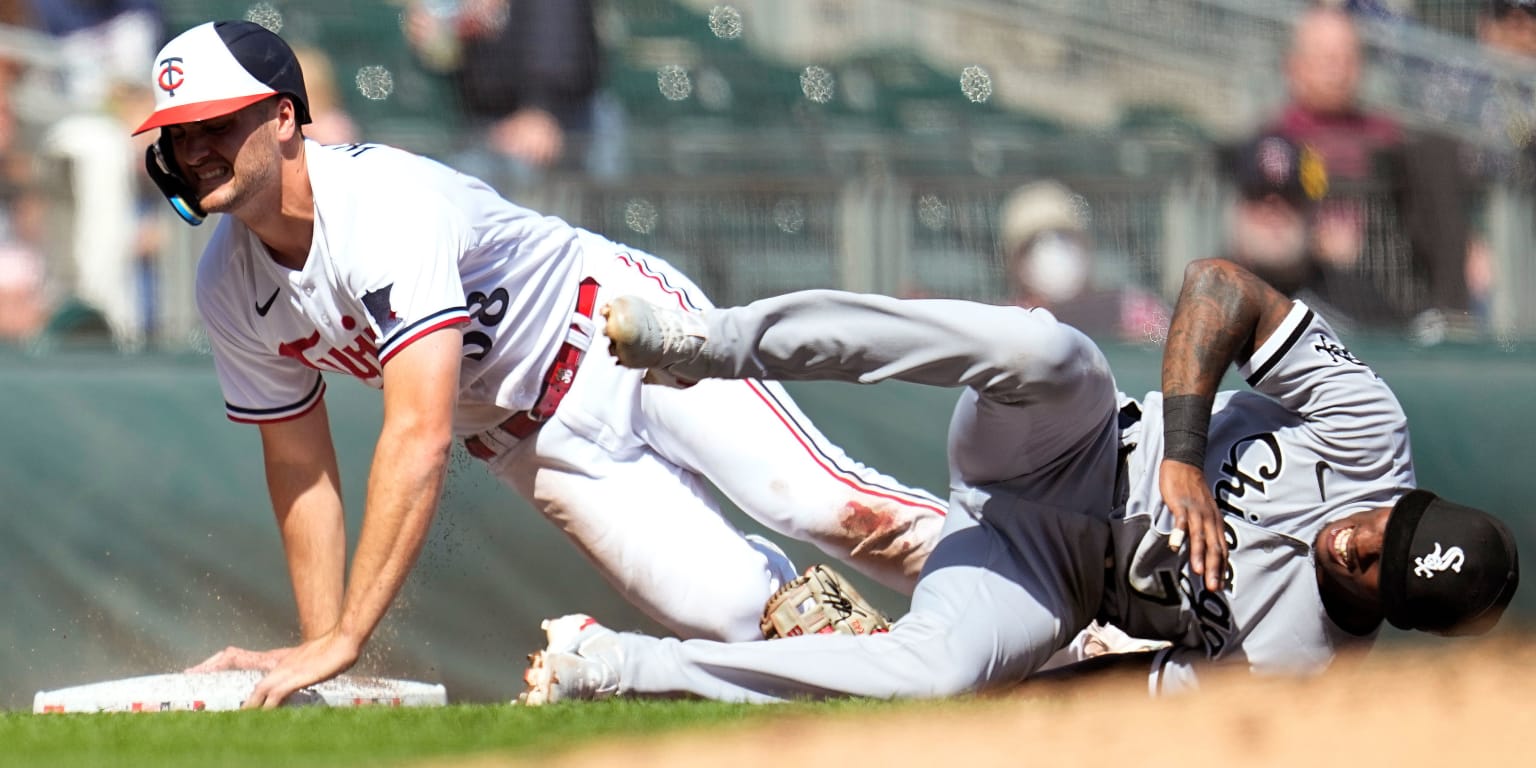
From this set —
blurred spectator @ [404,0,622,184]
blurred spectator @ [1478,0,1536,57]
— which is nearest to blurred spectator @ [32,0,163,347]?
blurred spectator @ [404,0,622,184]

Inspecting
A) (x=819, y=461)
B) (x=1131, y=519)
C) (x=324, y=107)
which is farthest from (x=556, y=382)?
(x=324, y=107)

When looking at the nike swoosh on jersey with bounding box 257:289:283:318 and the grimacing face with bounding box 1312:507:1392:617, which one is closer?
the grimacing face with bounding box 1312:507:1392:617

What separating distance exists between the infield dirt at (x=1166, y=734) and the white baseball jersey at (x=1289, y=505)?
25cm

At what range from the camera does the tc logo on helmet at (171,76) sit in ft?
11.2

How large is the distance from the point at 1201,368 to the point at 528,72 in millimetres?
3602

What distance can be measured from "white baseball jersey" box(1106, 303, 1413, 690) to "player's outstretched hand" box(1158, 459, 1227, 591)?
17cm

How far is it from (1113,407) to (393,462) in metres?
1.41

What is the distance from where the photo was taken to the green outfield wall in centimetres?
438

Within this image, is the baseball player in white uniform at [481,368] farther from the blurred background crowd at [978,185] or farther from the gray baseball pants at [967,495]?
the blurred background crowd at [978,185]

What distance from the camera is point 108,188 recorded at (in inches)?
231

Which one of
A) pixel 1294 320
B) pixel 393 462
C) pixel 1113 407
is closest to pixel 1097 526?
pixel 1113 407

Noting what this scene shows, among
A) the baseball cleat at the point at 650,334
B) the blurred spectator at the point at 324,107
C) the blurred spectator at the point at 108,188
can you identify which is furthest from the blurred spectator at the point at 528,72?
the baseball cleat at the point at 650,334

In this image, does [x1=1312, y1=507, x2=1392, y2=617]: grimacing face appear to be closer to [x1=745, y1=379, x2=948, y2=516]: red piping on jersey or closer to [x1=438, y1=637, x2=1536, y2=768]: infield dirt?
[x1=438, y1=637, x2=1536, y2=768]: infield dirt

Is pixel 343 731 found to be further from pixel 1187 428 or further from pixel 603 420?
pixel 1187 428
